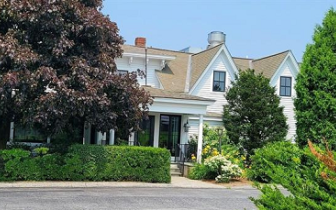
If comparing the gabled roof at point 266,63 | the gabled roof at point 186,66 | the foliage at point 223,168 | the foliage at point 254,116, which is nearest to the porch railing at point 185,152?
the foliage at point 254,116

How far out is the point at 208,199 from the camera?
12336mm

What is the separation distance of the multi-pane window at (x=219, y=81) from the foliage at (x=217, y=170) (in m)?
7.68

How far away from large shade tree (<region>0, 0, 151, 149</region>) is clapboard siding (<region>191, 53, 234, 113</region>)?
9405 millimetres

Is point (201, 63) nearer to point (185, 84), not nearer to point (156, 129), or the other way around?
point (185, 84)

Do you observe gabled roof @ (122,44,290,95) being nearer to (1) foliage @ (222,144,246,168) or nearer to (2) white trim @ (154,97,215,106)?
(2) white trim @ (154,97,215,106)

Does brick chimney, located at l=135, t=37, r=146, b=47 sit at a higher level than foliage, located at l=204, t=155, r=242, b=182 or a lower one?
higher

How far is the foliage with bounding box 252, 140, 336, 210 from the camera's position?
12.2 ft

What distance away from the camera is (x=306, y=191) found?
397 centimetres

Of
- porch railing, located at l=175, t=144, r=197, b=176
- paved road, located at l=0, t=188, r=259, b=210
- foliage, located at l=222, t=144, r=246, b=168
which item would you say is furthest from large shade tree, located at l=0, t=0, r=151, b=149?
foliage, located at l=222, t=144, r=246, b=168

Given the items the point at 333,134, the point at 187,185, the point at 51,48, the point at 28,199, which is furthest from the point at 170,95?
the point at 333,134

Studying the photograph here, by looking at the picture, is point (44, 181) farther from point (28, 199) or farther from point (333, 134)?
point (333, 134)

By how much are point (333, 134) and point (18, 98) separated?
965cm

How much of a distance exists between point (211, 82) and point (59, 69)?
1212cm

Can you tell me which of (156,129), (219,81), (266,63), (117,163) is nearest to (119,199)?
(117,163)
